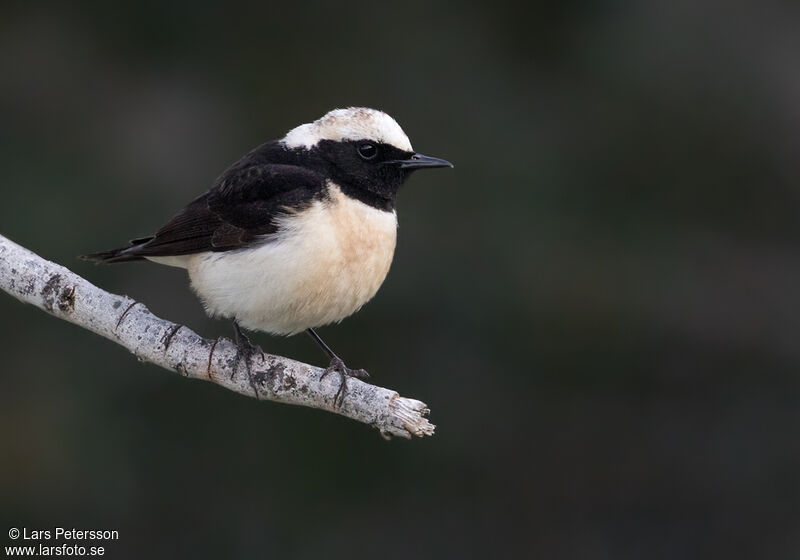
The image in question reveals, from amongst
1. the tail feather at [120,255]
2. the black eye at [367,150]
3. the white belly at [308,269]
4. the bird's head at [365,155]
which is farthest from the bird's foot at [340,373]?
the tail feather at [120,255]

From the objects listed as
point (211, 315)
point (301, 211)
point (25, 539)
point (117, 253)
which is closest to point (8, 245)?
point (117, 253)

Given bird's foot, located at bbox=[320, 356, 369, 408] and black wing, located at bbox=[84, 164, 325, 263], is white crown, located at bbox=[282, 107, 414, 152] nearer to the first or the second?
black wing, located at bbox=[84, 164, 325, 263]

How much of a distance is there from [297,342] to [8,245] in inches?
108

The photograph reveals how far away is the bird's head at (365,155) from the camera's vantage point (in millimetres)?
4871

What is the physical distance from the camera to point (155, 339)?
459 centimetres

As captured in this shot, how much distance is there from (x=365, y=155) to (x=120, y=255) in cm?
145

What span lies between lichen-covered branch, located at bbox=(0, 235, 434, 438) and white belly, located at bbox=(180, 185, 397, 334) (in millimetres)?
247

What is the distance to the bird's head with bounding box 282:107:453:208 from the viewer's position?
16.0 ft

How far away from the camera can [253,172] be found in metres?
4.93

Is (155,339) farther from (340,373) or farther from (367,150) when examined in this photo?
(367,150)

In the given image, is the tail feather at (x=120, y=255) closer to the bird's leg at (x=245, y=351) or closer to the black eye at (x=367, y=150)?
the bird's leg at (x=245, y=351)

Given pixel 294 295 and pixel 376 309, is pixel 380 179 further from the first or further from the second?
pixel 376 309

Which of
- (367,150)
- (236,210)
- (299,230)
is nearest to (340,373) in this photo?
(299,230)

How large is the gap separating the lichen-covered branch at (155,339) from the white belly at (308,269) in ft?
0.81
